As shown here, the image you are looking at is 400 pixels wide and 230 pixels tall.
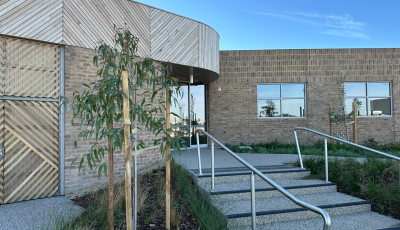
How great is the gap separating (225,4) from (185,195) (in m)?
8.08

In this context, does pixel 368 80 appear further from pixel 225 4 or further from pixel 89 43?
pixel 89 43

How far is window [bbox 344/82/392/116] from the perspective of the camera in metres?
12.3

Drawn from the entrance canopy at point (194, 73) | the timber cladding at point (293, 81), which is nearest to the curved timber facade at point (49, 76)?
the entrance canopy at point (194, 73)

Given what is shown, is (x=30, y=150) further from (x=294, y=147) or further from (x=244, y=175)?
(x=294, y=147)

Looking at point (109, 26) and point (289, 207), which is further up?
point (109, 26)

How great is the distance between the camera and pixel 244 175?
5.41 m

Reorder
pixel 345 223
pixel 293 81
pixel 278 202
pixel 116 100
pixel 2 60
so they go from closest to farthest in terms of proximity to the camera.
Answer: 1. pixel 116 100
2. pixel 345 223
3. pixel 278 202
4. pixel 2 60
5. pixel 293 81

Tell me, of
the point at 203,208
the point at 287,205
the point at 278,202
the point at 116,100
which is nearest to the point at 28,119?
the point at 116,100

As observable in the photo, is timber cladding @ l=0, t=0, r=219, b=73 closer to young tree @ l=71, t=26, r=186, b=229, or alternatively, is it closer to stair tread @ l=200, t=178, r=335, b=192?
young tree @ l=71, t=26, r=186, b=229

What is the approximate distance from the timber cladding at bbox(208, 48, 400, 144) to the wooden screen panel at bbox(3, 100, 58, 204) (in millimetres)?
7210

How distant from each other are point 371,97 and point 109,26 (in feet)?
37.6

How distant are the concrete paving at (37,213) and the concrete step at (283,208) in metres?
2.15

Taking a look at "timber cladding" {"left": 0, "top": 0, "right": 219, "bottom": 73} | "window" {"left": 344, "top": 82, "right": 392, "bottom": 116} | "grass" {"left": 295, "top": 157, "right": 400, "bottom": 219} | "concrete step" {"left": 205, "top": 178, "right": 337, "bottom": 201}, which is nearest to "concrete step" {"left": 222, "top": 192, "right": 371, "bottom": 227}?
"concrete step" {"left": 205, "top": 178, "right": 337, "bottom": 201}

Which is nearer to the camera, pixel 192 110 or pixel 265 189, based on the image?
pixel 265 189
